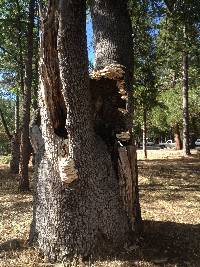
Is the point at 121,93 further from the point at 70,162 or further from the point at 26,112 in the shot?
the point at 26,112

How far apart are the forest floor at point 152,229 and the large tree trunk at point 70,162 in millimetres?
352

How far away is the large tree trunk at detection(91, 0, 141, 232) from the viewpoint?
6977mm

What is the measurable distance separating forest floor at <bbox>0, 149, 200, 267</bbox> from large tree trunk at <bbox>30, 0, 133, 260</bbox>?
0.35 m

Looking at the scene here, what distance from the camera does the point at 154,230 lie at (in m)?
7.84

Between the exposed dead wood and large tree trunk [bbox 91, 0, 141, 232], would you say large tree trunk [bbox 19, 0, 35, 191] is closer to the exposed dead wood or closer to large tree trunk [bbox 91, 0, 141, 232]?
large tree trunk [bbox 91, 0, 141, 232]

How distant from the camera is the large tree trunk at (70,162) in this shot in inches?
249

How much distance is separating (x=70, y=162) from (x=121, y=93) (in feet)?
5.32

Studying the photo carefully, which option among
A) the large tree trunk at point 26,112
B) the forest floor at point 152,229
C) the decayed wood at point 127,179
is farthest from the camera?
the large tree trunk at point 26,112

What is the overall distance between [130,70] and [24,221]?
3989 mm

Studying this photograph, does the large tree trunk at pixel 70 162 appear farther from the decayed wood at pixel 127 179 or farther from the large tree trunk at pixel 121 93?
the large tree trunk at pixel 121 93

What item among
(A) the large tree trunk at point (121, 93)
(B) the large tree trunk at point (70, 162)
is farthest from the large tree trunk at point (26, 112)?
(B) the large tree trunk at point (70, 162)

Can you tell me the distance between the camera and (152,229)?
7.90m

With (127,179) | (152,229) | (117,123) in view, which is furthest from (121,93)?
(152,229)

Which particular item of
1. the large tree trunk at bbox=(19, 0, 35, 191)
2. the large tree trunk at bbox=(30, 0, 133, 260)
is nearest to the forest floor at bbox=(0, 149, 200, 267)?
the large tree trunk at bbox=(30, 0, 133, 260)
